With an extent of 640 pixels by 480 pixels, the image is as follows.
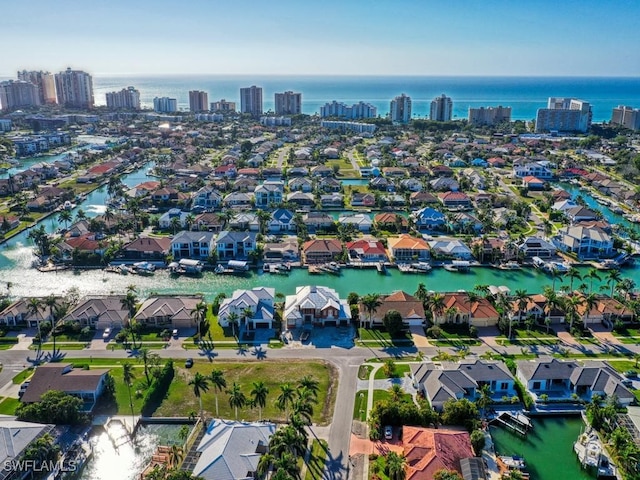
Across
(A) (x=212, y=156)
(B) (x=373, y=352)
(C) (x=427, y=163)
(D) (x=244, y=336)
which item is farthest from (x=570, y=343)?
(A) (x=212, y=156)

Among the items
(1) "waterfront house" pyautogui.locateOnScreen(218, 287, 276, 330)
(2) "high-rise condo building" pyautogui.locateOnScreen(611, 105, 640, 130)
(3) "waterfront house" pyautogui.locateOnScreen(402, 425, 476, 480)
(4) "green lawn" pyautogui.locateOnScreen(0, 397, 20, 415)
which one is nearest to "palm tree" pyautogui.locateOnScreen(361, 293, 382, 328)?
(1) "waterfront house" pyautogui.locateOnScreen(218, 287, 276, 330)

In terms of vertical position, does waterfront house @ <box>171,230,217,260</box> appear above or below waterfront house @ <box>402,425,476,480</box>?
above

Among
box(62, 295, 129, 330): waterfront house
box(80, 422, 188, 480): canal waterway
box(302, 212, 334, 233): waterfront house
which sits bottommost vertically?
box(80, 422, 188, 480): canal waterway

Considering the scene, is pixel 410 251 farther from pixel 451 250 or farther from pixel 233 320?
pixel 233 320

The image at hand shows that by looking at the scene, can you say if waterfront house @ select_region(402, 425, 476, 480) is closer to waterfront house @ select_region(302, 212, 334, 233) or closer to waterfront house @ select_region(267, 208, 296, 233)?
waterfront house @ select_region(302, 212, 334, 233)

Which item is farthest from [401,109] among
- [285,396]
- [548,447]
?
[285,396]

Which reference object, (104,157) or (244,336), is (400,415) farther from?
(104,157)

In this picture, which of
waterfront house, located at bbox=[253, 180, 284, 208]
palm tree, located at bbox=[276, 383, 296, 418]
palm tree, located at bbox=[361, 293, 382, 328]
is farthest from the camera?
waterfront house, located at bbox=[253, 180, 284, 208]
